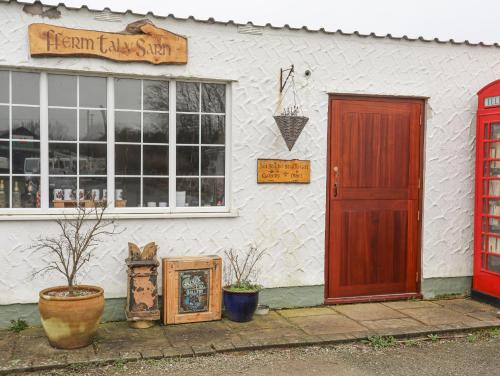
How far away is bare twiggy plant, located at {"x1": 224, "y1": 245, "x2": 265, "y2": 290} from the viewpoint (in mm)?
6758

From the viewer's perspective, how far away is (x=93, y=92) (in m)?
6.34

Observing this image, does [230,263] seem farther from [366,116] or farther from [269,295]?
[366,116]

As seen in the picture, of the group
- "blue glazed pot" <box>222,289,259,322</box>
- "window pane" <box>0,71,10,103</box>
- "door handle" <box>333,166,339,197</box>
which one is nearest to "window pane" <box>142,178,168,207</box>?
"blue glazed pot" <box>222,289,259,322</box>

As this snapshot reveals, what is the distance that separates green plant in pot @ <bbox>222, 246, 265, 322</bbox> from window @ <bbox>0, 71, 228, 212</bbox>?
69 cm

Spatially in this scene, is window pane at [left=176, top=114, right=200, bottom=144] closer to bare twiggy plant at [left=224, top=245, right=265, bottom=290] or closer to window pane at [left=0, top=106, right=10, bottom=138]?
bare twiggy plant at [left=224, top=245, right=265, bottom=290]

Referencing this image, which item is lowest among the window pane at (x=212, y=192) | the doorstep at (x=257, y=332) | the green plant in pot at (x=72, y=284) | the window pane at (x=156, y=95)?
the doorstep at (x=257, y=332)

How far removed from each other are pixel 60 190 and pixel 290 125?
273cm

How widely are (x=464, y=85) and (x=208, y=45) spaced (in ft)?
11.8

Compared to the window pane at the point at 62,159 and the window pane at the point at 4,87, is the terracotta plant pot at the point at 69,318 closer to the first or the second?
the window pane at the point at 62,159

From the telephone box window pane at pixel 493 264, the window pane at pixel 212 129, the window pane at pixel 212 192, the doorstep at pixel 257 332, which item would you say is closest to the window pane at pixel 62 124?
the window pane at pixel 212 129

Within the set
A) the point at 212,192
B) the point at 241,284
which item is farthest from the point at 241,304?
the point at 212,192

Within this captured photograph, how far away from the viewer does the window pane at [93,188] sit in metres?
6.36

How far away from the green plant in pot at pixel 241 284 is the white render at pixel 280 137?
0.14 meters

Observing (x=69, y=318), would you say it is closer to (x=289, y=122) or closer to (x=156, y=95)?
(x=156, y=95)
